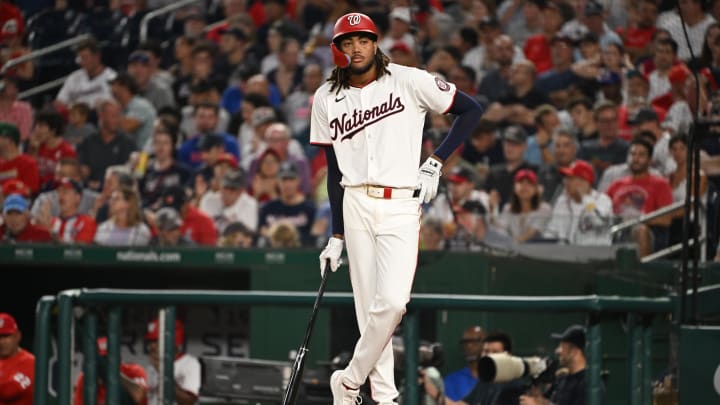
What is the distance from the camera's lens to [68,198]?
9453 millimetres

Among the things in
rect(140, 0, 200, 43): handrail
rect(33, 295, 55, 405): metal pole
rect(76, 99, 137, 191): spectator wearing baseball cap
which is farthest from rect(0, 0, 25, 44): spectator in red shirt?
rect(33, 295, 55, 405): metal pole

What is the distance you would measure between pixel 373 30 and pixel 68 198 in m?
5.26

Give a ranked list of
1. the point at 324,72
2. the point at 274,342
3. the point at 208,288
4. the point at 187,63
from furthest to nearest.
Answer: the point at 187,63 < the point at 324,72 < the point at 208,288 < the point at 274,342

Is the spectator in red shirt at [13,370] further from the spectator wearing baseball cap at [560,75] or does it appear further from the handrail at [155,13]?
the handrail at [155,13]

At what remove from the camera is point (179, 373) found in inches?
299

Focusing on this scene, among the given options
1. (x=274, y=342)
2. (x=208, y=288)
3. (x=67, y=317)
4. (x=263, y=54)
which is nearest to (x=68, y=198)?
(x=208, y=288)

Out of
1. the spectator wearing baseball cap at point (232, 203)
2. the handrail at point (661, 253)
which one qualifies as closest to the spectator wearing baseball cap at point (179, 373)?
the spectator wearing baseball cap at point (232, 203)

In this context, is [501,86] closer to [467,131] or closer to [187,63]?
[187,63]

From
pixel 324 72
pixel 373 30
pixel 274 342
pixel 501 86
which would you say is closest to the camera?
pixel 373 30

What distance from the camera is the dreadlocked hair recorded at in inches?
192

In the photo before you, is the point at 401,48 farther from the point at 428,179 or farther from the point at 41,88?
the point at 428,179

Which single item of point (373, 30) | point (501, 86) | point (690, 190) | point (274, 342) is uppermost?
point (501, 86)

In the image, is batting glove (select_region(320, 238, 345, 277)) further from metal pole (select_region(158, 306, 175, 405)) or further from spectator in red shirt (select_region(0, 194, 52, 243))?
spectator in red shirt (select_region(0, 194, 52, 243))

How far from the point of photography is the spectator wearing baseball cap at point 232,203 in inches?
357
